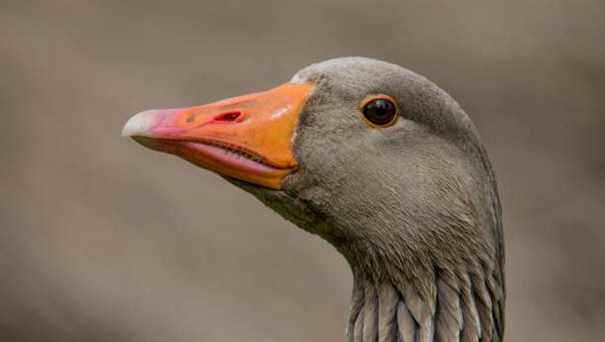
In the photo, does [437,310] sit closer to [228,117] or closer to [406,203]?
[406,203]

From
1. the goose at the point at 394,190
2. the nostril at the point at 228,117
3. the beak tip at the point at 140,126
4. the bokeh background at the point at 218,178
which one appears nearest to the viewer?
the beak tip at the point at 140,126

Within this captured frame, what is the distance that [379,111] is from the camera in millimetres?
4094

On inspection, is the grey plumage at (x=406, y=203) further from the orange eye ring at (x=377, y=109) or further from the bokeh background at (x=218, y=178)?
the bokeh background at (x=218, y=178)

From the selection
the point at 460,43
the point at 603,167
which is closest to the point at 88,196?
the point at 460,43

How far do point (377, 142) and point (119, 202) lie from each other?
16.9 ft

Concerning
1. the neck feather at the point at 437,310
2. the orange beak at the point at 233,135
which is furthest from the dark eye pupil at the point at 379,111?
the neck feather at the point at 437,310

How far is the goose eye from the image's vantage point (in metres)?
4.09

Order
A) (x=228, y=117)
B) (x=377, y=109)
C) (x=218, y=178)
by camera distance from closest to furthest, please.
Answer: (x=228, y=117) → (x=377, y=109) → (x=218, y=178)

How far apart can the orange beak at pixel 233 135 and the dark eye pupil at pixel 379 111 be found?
0.84ft

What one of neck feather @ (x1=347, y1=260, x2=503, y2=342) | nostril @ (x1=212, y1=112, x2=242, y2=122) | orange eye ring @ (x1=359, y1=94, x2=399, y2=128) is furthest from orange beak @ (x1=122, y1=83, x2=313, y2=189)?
neck feather @ (x1=347, y1=260, x2=503, y2=342)

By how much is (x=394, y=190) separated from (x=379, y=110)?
12.5 inches

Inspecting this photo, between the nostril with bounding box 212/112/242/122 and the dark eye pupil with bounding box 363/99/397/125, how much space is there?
50 centimetres

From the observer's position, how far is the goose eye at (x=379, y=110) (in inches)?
161

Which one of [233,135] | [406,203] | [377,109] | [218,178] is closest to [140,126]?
[233,135]
